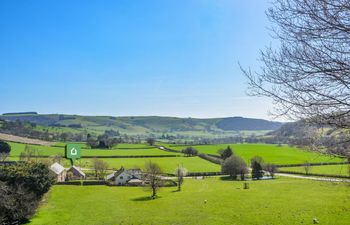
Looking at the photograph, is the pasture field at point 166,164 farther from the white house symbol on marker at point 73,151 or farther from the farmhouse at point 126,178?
the farmhouse at point 126,178

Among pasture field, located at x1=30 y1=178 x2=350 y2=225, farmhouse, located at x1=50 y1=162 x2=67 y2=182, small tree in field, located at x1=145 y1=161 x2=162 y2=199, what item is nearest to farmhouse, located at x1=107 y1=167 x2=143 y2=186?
pasture field, located at x1=30 y1=178 x2=350 y2=225

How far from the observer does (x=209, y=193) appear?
50000 mm

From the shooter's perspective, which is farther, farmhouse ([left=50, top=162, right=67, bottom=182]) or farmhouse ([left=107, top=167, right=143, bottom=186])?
farmhouse ([left=107, top=167, right=143, bottom=186])

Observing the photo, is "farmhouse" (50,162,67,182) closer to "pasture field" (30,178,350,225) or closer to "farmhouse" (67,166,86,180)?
"farmhouse" (67,166,86,180)

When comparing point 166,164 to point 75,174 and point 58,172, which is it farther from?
point 58,172

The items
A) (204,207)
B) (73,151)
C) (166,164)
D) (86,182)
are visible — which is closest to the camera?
(204,207)

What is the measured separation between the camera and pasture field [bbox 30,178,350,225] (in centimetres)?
3177

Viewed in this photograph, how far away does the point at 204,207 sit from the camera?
3878cm

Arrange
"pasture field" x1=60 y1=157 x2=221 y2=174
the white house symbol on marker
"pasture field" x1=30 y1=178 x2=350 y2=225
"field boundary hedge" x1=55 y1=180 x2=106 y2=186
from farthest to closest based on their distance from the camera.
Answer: the white house symbol on marker → "pasture field" x1=60 y1=157 x2=221 y2=174 → "field boundary hedge" x1=55 y1=180 x2=106 y2=186 → "pasture field" x1=30 y1=178 x2=350 y2=225

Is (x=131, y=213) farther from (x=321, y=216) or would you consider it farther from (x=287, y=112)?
(x=287, y=112)

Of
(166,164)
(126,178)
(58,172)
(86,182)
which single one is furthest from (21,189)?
(166,164)

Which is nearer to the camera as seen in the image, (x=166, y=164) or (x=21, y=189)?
(x=21, y=189)

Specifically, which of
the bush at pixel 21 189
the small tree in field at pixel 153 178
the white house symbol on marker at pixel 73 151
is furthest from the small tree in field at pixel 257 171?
the white house symbol on marker at pixel 73 151

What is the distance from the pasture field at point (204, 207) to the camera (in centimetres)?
3177
